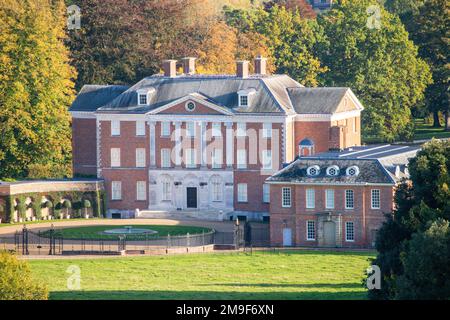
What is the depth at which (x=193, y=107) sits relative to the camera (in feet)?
400

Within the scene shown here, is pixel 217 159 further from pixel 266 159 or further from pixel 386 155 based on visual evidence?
pixel 386 155

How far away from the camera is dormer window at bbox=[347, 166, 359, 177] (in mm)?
108562

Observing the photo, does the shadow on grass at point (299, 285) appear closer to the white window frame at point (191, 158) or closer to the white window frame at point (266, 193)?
the white window frame at point (266, 193)

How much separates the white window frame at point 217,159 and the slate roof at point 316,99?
565cm

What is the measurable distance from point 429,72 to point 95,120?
106 ft

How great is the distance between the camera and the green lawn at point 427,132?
488ft

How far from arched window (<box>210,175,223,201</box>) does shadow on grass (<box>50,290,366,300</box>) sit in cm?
2949

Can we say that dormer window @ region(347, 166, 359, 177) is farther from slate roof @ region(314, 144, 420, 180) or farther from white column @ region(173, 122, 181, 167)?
white column @ region(173, 122, 181, 167)

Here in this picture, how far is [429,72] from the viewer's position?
484ft

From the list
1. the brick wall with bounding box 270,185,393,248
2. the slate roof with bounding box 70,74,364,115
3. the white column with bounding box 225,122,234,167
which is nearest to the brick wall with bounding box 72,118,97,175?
the slate roof with bounding box 70,74,364,115

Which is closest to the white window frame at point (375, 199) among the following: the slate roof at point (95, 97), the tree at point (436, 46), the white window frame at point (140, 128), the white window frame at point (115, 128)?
the white window frame at point (140, 128)

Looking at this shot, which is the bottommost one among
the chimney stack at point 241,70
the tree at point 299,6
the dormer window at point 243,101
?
the dormer window at point 243,101

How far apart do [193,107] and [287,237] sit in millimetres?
15978

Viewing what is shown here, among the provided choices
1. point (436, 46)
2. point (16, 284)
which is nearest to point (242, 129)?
point (436, 46)
